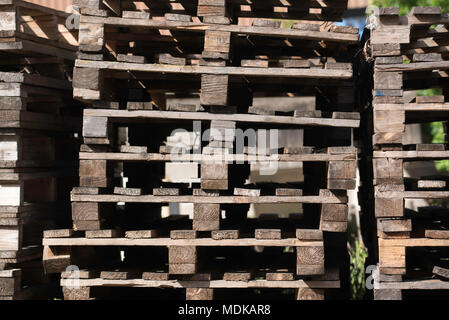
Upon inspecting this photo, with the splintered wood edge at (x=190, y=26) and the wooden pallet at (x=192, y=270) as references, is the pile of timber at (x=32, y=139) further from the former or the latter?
the splintered wood edge at (x=190, y=26)

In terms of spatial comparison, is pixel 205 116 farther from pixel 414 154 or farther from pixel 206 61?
pixel 414 154

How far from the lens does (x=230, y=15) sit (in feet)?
12.8

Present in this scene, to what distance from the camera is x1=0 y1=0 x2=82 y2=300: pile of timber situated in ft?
12.4

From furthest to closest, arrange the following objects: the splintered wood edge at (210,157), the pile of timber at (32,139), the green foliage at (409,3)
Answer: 1. the green foliage at (409,3)
2. the pile of timber at (32,139)
3. the splintered wood edge at (210,157)

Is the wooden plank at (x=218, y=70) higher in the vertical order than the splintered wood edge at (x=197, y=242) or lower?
higher

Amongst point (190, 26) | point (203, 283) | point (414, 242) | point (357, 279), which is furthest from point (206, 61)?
point (357, 279)

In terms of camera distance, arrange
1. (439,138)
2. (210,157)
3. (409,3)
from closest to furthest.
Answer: (210,157), (439,138), (409,3)

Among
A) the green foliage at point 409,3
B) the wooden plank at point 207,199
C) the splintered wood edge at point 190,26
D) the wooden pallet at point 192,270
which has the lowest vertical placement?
the wooden pallet at point 192,270

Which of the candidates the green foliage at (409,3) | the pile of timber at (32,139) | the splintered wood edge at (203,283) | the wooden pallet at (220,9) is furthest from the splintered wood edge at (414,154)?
the green foliage at (409,3)

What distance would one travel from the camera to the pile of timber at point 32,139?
149 inches

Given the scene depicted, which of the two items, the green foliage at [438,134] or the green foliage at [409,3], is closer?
the green foliage at [409,3]

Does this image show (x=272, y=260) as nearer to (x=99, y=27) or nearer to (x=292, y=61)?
(x=292, y=61)

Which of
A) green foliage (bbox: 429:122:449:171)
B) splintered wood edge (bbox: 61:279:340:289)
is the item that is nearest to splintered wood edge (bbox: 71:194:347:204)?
splintered wood edge (bbox: 61:279:340:289)

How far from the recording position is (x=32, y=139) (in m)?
4.10
